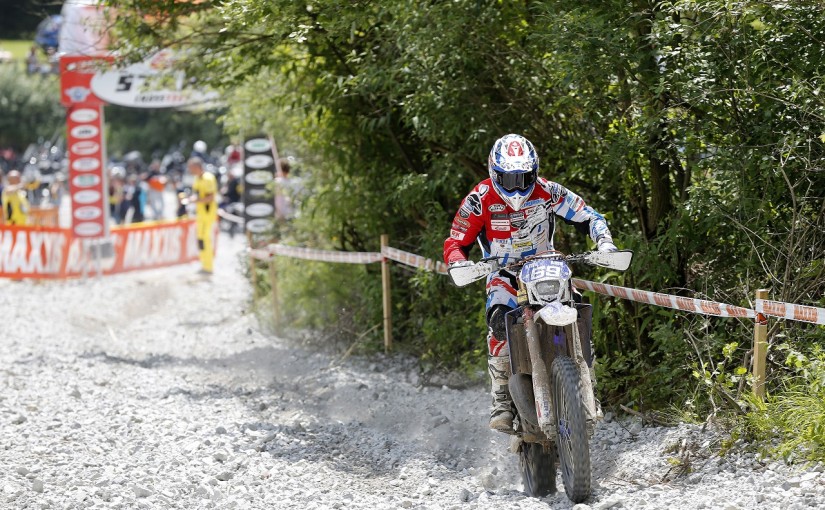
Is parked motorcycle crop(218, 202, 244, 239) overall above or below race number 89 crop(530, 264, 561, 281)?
below

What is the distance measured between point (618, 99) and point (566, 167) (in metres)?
1.03

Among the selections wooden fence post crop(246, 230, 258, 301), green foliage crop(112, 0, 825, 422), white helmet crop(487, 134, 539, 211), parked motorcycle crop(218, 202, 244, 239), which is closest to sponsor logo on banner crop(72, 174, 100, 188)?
wooden fence post crop(246, 230, 258, 301)

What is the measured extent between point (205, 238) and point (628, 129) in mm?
13444

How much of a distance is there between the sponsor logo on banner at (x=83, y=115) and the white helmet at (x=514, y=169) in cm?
1300

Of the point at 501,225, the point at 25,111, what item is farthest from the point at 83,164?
the point at 25,111

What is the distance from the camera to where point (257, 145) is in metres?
18.8

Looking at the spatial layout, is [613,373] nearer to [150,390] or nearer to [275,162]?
[150,390]

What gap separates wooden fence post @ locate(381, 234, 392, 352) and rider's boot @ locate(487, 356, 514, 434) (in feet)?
13.4

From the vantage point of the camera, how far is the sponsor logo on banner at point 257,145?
18.7m

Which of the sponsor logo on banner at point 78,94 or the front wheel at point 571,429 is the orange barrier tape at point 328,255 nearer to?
the front wheel at point 571,429

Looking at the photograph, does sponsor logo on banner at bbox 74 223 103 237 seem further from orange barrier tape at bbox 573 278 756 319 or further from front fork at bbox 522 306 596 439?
front fork at bbox 522 306 596 439

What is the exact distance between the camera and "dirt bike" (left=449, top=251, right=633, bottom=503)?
5430 mm

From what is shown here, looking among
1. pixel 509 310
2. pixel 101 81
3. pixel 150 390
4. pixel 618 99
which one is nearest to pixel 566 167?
pixel 618 99

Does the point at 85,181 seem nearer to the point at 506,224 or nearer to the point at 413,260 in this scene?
the point at 413,260
